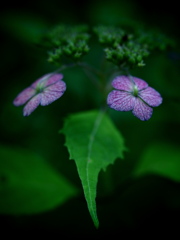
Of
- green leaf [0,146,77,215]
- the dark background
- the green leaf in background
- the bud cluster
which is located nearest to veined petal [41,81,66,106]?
the bud cluster

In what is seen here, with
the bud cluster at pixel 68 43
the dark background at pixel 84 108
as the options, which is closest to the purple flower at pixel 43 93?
the bud cluster at pixel 68 43

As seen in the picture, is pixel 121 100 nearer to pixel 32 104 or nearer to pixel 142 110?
pixel 142 110

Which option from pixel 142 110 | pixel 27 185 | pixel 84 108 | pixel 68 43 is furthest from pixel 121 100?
pixel 84 108

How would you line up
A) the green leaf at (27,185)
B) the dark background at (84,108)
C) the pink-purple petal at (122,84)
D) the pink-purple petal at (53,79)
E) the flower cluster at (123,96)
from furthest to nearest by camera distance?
the dark background at (84,108)
the green leaf at (27,185)
the pink-purple petal at (53,79)
the pink-purple petal at (122,84)
the flower cluster at (123,96)

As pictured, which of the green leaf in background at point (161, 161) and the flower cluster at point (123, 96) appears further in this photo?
the green leaf in background at point (161, 161)

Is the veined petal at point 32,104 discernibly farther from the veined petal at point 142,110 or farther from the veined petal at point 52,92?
the veined petal at point 142,110

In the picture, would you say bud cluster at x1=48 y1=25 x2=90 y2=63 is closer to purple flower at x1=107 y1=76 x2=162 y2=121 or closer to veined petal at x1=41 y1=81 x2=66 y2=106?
veined petal at x1=41 y1=81 x2=66 y2=106
